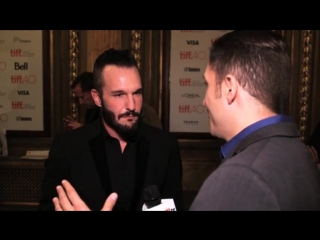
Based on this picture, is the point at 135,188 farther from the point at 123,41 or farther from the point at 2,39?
the point at 2,39

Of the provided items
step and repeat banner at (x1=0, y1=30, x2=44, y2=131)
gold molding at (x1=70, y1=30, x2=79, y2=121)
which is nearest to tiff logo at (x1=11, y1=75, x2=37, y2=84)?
step and repeat banner at (x1=0, y1=30, x2=44, y2=131)

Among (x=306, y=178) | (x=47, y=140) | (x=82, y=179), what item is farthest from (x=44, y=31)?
(x=306, y=178)

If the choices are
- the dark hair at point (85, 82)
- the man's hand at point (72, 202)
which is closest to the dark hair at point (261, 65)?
the man's hand at point (72, 202)

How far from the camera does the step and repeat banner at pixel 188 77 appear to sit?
3.93 metres

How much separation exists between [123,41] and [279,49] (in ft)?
10.1

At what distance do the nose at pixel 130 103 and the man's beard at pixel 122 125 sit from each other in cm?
2

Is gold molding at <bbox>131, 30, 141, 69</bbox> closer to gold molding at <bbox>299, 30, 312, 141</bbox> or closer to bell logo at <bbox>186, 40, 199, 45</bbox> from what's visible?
bell logo at <bbox>186, 40, 199, 45</bbox>

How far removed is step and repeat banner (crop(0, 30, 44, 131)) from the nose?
2488 millimetres

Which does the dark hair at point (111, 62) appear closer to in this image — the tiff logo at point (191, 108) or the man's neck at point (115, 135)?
the man's neck at point (115, 135)

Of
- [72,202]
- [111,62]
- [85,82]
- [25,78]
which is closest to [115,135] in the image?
[111,62]

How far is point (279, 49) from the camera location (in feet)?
3.27

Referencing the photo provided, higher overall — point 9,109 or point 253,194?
point 253,194

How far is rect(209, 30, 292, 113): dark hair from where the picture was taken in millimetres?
986

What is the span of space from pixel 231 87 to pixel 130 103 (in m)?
0.83
